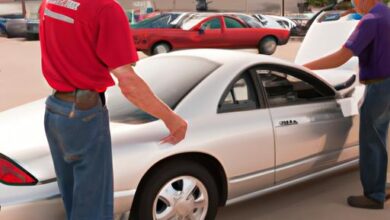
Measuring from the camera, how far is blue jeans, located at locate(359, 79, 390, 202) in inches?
146

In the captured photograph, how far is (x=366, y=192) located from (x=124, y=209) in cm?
206

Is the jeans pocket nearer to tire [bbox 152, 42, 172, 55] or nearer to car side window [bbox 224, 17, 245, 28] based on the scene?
tire [bbox 152, 42, 172, 55]

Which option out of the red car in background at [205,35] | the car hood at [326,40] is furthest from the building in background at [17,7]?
the car hood at [326,40]

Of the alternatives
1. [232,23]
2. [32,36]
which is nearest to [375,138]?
[232,23]

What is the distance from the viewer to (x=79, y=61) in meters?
2.00

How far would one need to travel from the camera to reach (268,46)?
58.9 feet

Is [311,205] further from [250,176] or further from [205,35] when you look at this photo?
[205,35]

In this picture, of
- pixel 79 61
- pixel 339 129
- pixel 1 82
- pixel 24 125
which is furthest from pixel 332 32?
pixel 1 82

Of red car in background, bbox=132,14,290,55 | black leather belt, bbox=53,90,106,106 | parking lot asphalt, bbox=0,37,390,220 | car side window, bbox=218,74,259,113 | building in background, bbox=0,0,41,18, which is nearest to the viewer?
black leather belt, bbox=53,90,106,106

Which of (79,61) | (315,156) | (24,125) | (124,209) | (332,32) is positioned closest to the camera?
(79,61)

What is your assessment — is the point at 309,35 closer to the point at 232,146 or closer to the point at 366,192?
the point at 366,192

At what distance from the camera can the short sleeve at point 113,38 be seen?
1935mm

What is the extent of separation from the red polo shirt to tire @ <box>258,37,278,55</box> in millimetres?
16124

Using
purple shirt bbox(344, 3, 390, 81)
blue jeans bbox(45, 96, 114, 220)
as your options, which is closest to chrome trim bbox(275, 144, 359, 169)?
purple shirt bbox(344, 3, 390, 81)
